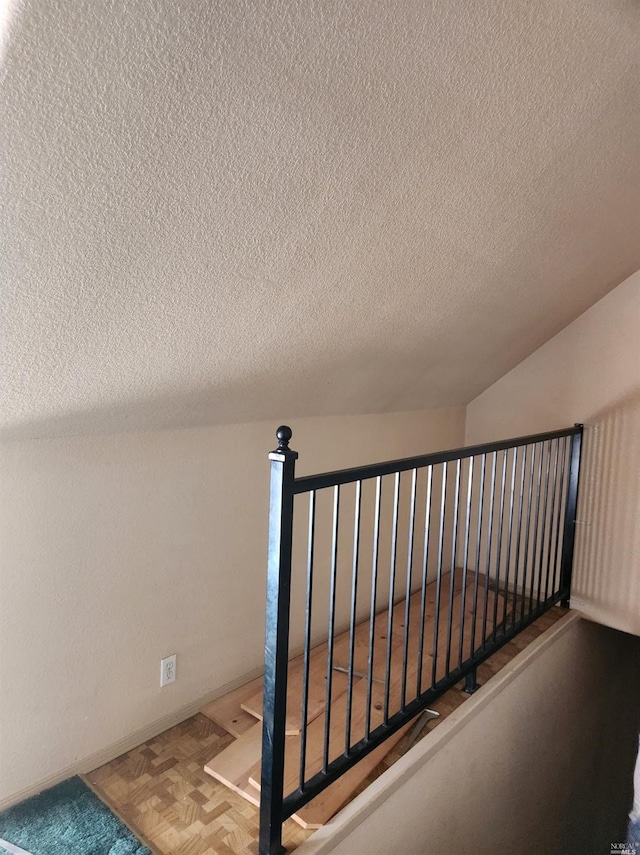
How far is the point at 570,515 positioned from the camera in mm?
3066

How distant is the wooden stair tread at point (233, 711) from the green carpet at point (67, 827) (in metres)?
0.49

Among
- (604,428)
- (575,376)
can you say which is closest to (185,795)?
(604,428)

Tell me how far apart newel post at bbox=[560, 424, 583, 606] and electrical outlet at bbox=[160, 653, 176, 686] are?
1971mm

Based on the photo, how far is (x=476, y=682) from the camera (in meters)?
2.42

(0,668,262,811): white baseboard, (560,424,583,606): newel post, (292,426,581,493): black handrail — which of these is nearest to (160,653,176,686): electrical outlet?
(0,668,262,811): white baseboard

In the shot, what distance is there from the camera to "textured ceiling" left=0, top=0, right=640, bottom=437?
1.00 m

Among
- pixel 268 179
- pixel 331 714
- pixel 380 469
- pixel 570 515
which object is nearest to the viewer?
pixel 268 179

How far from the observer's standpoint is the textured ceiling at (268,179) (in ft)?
3.29

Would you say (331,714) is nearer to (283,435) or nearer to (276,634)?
(276,634)

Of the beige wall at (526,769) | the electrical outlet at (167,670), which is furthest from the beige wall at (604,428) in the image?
the electrical outlet at (167,670)

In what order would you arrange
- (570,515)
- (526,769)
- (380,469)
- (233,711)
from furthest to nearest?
(570,515), (526,769), (233,711), (380,469)

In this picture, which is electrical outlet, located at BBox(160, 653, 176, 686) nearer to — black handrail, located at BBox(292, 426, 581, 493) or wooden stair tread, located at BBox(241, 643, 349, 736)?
wooden stair tread, located at BBox(241, 643, 349, 736)

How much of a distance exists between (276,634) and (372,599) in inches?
17.7

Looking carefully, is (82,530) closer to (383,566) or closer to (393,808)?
(393,808)
